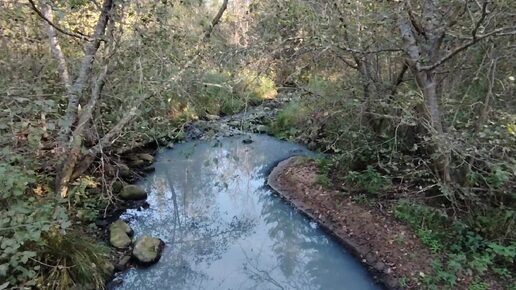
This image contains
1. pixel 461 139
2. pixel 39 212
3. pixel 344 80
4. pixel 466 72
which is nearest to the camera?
pixel 39 212

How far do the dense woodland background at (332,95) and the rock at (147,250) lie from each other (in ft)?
1.63

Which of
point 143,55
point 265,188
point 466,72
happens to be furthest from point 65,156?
point 466,72

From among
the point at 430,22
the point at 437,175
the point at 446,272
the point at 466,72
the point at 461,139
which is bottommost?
the point at 446,272

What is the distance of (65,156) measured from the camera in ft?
15.9

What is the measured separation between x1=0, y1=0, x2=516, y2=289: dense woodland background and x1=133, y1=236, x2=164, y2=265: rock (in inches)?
19.6

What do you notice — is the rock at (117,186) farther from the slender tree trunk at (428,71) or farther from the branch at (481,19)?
the branch at (481,19)

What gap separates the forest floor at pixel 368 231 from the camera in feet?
15.4

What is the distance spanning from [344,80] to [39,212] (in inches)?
189

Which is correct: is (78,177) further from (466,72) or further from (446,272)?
(466,72)

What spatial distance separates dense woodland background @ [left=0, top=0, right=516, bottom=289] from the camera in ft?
13.4

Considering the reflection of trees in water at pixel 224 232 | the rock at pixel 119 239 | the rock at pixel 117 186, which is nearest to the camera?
the reflection of trees in water at pixel 224 232

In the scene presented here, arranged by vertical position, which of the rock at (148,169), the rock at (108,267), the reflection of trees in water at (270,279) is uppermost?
the reflection of trees in water at (270,279)

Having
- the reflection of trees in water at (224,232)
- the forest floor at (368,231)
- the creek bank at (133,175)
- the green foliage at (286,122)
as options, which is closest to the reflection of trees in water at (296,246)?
the reflection of trees in water at (224,232)

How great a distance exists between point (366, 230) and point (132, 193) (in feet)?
13.3
